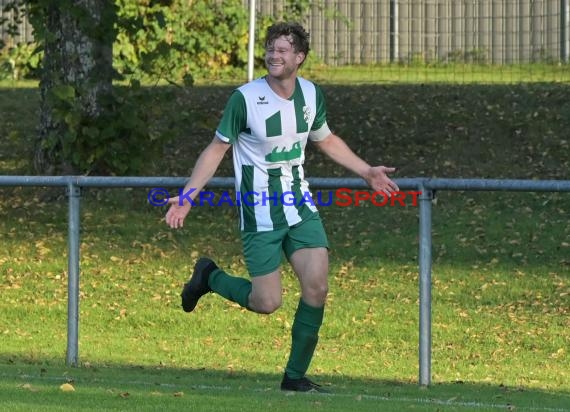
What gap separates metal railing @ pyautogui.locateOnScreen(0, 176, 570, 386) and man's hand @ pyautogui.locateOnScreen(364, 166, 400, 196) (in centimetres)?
23

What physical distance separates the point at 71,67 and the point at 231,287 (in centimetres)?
939

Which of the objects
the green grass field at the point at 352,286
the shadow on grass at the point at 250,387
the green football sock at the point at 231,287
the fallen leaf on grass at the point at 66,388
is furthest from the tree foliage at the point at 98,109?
the fallen leaf on grass at the point at 66,388

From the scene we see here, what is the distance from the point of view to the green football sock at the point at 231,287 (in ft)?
27.7

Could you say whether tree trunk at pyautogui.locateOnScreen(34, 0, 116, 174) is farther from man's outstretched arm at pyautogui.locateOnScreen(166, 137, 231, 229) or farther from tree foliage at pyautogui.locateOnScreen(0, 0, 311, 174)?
man's outstretched arm at pyautogui.locateOnScreen(166, 137, 231, 229)

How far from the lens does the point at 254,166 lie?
807cm

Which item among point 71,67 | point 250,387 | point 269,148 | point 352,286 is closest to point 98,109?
point 71,67

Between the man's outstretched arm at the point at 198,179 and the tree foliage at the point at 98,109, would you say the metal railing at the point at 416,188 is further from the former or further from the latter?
the tree foliage at the point at 98,109

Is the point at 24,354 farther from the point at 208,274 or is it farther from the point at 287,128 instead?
the point at 287,128

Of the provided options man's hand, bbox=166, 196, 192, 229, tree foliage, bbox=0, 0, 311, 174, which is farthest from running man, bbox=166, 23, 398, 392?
tree foliage, bbox=0, 0, 311, 174

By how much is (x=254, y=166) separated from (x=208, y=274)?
1.06m

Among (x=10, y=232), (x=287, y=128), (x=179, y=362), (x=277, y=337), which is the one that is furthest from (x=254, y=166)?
(x=10, y=232)

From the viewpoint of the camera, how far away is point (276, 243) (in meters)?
8.20

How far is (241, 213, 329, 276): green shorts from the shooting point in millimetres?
8156

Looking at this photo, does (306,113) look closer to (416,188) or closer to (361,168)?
(361,168)
